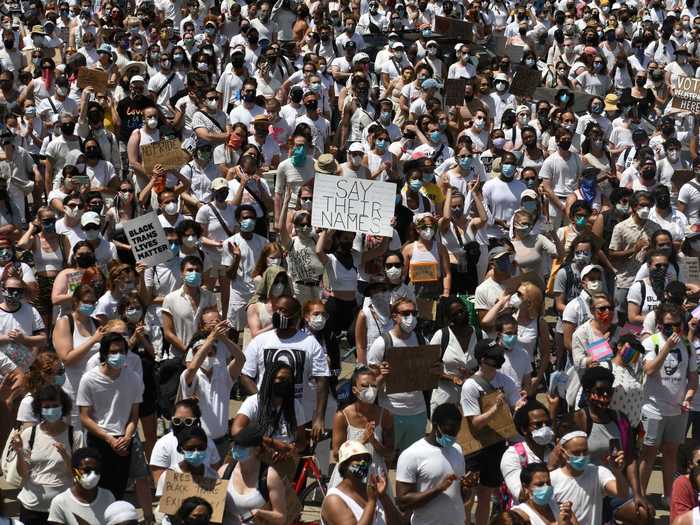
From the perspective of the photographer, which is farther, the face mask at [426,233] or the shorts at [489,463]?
the face mask at [426,233]

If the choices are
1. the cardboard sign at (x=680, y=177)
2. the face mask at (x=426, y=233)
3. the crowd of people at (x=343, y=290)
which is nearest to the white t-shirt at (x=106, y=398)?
the crowd of people at (x=343, y=290)

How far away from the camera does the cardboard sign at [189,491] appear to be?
8.70 meters

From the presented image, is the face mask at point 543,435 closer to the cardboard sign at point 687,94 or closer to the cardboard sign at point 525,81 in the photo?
the cardboard sign at point 687,94

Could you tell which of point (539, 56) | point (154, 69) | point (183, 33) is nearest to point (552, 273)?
point (154, 69)

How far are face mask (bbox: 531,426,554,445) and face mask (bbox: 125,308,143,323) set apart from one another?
3379 millimetres

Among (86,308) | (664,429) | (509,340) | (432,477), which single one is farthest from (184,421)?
(664,429)

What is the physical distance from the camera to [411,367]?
10688mm

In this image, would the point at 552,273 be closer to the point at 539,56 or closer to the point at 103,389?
the point at 103,389

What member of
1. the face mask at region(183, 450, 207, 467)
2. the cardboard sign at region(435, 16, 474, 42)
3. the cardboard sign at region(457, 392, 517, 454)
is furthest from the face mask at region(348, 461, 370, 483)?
the cardboard sign at region(435, 16, 474, 42)

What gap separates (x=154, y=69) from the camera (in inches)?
807

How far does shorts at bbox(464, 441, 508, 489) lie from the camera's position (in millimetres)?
10359

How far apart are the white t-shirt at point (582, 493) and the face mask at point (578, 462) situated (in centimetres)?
7

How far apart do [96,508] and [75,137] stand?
803cm

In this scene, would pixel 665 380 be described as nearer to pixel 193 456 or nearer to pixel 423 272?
pixel 423 272
